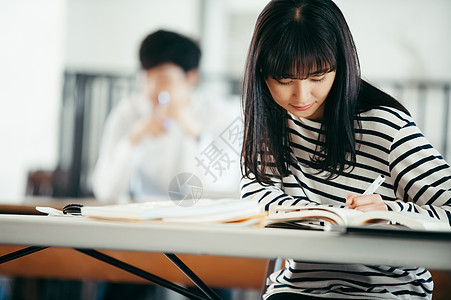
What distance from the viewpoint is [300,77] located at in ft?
2.93

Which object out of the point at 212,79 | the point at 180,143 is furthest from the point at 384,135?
the point at 212,79

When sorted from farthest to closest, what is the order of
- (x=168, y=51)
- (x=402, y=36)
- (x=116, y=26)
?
(x=116, y=26) → (x=402, y=36) → (x=168, y=51)

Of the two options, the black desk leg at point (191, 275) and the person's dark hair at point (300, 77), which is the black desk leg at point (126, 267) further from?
the person's dark hair at point (300, 77)

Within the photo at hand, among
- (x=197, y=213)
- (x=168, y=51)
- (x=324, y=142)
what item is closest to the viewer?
(x=197, y=213)

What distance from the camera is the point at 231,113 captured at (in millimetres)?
2414

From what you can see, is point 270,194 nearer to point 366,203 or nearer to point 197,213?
point 366,203

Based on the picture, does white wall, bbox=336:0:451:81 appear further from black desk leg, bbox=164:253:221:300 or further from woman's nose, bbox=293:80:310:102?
black desk leg, bbox=164:253:221:300

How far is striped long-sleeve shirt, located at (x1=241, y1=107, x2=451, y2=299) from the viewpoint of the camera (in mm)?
845

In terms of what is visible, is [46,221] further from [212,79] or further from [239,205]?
[212,79]

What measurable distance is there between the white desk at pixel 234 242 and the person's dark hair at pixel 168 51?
169 centimetres

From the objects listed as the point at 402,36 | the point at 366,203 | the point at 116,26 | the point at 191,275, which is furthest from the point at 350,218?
the point at 116,26

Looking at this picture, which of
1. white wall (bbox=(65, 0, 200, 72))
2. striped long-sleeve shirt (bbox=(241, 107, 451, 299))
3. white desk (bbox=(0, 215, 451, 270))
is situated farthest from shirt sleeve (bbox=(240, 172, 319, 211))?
white wall (bbox=(65, 0, 200, 72))

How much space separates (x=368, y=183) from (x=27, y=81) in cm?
356

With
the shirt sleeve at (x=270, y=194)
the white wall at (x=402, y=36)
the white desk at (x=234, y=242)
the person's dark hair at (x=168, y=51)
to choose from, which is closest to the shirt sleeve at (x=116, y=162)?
the person's dark hair at (x=168, y=51)
